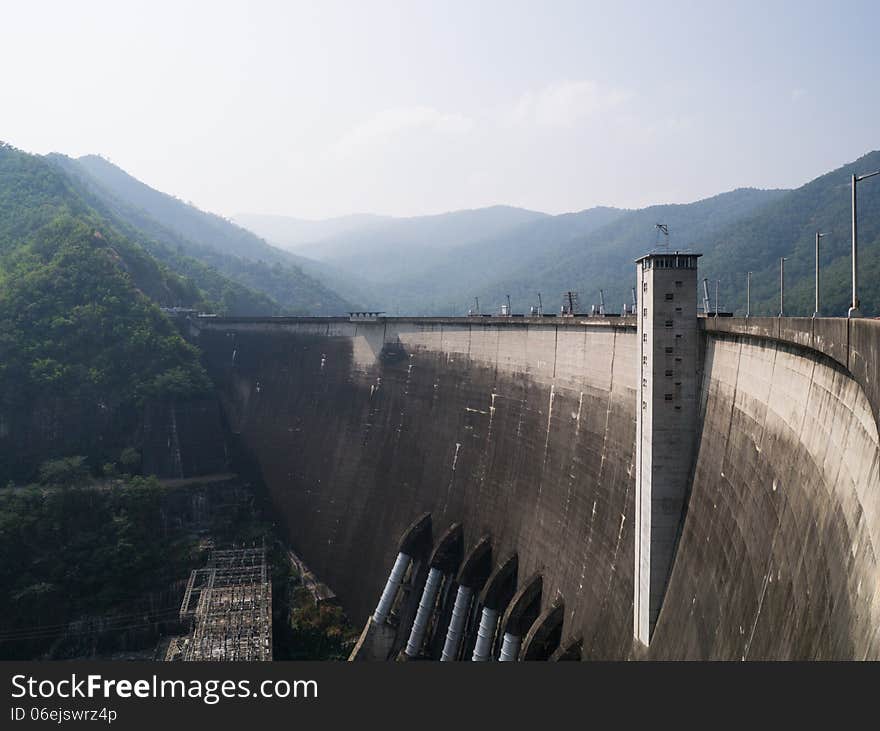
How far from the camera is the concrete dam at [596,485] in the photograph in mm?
11742

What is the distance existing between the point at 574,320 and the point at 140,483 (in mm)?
30571

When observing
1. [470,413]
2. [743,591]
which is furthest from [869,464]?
[470,413]

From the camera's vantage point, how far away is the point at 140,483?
4497 centimetres

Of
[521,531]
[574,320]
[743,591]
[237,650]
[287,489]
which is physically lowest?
[237,650]

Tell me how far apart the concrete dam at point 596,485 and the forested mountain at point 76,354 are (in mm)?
13345

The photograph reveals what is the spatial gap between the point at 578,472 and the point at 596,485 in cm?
134

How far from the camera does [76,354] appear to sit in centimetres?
5416

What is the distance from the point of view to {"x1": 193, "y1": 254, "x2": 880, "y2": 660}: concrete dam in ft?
38.5

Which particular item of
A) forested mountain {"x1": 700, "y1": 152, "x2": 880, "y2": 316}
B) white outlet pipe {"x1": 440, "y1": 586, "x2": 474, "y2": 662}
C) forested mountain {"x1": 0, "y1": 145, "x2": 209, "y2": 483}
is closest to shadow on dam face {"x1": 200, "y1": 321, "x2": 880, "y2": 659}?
white outlet pipe {"x1": 440, "y1": 586, "x2": 474, "y2": 662}

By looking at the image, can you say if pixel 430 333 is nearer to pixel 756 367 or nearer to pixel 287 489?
pixel 287 489

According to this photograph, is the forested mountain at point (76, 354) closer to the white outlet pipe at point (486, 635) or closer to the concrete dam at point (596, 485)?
the concrete dam at point (596, 485)

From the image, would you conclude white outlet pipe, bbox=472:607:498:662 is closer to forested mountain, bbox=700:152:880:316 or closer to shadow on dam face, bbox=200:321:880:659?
shadow on dam face, bbox=200:321:880:659

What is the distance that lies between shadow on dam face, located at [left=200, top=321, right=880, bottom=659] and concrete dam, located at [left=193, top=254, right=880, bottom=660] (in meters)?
0.07

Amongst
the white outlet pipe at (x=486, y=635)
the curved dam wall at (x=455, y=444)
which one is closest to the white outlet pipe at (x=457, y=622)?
the white outlet pipe at (x=486, y=635)
